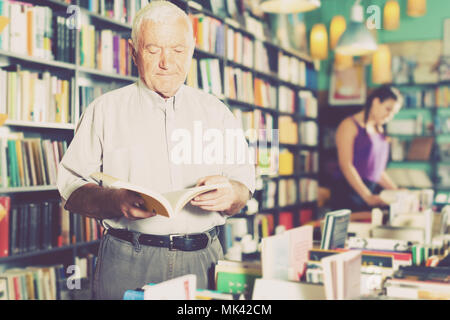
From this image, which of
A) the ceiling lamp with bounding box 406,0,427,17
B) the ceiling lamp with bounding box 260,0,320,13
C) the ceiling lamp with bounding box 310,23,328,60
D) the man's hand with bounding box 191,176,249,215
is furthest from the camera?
the ceiling lamp with bounding box 310,23,328,60

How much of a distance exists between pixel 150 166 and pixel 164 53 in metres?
0.37

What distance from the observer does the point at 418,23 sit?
6316mm

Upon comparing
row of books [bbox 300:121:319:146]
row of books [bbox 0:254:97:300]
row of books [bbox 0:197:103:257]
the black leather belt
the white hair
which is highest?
the white hair

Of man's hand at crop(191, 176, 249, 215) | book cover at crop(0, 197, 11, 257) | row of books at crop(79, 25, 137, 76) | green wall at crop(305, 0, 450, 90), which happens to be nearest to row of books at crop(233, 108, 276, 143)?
row of books at crop(79, 25, 137, 76)

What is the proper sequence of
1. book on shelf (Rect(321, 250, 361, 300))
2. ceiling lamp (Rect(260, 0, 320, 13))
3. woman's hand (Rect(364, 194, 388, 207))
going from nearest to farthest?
book on shelf (Rect(321, 250, 361, 300)) < woman's hand (Rect(364, 194, 388, 207)) < ceiling lamp (Rect(260, 0, 320, 13))

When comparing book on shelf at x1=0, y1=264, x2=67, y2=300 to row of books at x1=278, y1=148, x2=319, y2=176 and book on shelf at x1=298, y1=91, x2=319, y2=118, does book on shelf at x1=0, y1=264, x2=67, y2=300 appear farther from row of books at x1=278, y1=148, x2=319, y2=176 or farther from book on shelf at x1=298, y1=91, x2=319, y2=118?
book on shelf at x1=298, y1=91, x2=319, y2=118

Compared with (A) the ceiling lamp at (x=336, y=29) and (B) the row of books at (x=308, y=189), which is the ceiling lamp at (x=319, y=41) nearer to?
(A) the ceiling lamp at (x=336, y=29)

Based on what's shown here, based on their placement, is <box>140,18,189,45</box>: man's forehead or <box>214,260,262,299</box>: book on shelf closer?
<box>214,260,262,299</box>: book on shelf

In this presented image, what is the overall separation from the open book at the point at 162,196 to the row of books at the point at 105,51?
1.86 metres

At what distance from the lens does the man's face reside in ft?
5.81

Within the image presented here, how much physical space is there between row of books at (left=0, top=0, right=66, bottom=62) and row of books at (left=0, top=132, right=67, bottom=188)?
454mm

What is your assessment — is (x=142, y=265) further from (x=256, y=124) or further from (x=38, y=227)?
(x=256, y=124)

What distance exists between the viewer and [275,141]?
226 inches

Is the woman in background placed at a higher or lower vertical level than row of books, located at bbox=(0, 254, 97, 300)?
higher
